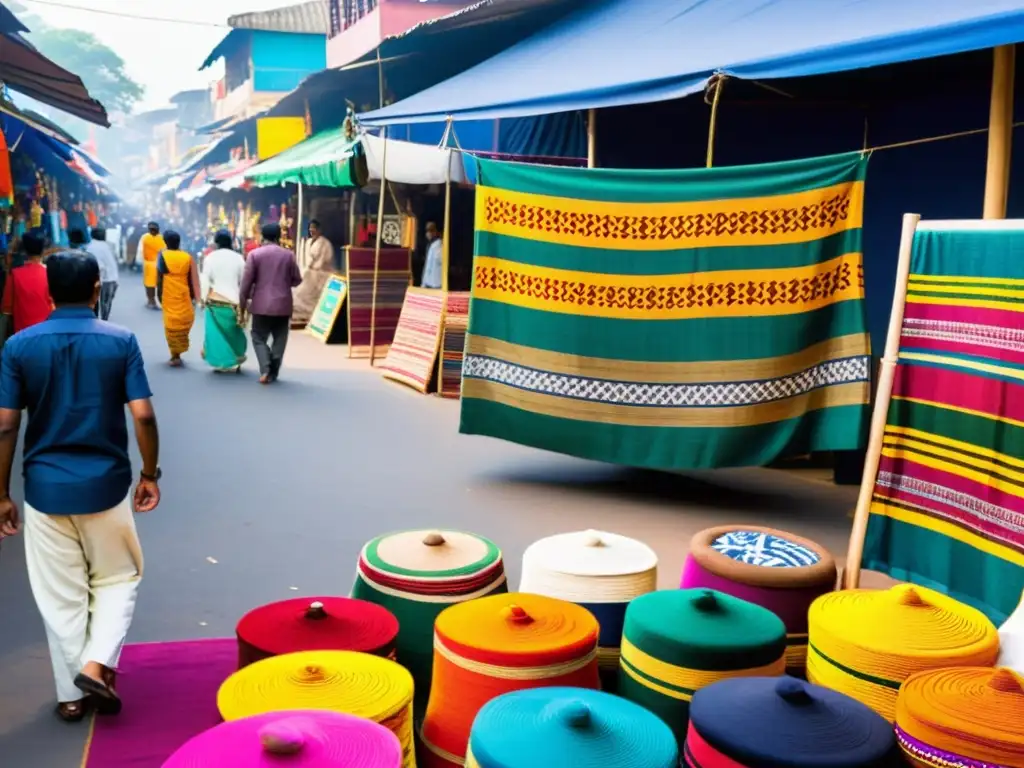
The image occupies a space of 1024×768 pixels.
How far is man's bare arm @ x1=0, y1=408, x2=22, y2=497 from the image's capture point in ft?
11.0

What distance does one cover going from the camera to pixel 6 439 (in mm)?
3377

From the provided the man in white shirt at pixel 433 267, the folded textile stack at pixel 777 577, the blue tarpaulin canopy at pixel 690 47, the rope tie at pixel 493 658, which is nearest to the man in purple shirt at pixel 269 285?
the blue tarpaulin canopy at pixel 690 47

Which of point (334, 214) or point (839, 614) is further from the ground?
point (334, 214)

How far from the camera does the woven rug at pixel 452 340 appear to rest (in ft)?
32.0

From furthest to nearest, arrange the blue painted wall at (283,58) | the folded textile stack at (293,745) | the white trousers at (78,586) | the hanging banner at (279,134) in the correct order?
the blue painted wall at (283,58) → the hanging banner at (279,134) → the white trousers at (78,586) → the folded textile stack at (293,745)

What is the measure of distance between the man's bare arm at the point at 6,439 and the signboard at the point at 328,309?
31.6 ft

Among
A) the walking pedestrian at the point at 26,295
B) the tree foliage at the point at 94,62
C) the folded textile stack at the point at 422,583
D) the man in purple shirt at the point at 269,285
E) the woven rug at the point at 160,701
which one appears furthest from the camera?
the tree foliage at the point at 94,62

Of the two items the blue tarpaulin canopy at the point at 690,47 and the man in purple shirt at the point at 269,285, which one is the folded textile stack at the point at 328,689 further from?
the man in purple shirt at the point at 269,285

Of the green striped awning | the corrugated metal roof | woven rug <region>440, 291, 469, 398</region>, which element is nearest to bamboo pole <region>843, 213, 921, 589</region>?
woven rug <region>440, 291, 469, 398</region>

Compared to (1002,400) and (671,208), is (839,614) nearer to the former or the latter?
(1002,400)

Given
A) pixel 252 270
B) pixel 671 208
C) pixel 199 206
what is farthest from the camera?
pixel 199 206

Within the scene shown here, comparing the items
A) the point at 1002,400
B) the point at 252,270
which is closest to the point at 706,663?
the point at 1002,400

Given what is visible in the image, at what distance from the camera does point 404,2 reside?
1859 centimetres

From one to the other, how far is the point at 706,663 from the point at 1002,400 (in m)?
1.48
